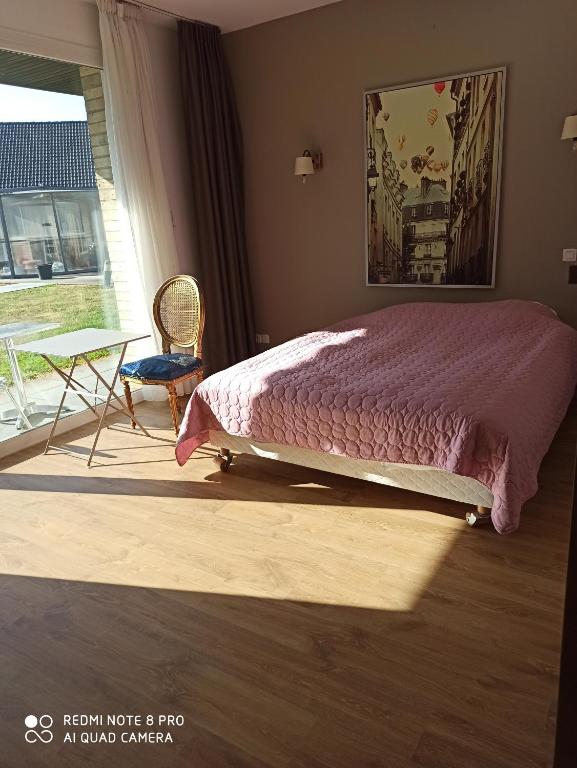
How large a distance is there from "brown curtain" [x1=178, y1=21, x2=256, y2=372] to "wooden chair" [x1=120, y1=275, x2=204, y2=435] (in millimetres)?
639

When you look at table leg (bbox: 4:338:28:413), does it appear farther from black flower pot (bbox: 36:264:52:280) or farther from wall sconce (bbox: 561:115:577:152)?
wall sconce (bbox: 561:115:577:152)

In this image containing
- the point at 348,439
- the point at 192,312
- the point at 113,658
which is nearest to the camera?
the point at 113,658

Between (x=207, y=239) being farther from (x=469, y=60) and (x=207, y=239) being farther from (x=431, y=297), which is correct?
(x=469, y=60)

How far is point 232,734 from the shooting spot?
5.13ft

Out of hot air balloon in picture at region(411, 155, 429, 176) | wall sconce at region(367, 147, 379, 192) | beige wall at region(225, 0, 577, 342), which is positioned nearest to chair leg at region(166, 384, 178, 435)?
beige wall at region(225, 0, 577, 342)

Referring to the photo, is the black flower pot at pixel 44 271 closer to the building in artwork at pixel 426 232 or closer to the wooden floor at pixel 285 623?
the wooden floor at pixel 285 623

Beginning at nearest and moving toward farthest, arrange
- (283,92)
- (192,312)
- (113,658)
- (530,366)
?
1. (113,658)
2. (530,366)
3. (192,312)
4. (283,92)

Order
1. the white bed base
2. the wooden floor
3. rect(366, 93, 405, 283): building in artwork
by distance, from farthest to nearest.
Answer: rect(366, 93, 405, 283): building in artwork
the white bed base
the wooden floor

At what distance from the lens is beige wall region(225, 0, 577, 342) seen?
3.48 meters

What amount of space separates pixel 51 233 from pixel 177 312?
3.19ft

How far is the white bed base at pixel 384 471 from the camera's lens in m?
2.41

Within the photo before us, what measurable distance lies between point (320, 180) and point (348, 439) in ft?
8.26

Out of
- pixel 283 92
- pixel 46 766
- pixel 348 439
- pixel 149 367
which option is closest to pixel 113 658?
pixel 46 766

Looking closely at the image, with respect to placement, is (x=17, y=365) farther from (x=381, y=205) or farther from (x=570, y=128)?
(x=570, y=128)
